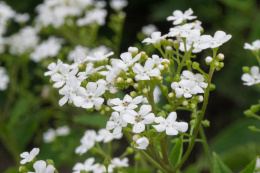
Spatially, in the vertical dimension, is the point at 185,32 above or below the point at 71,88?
above

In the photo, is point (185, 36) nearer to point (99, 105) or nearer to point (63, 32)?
point (99, 105)

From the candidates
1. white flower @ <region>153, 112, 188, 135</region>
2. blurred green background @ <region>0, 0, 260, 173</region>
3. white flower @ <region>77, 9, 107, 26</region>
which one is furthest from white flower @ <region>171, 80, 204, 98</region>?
white flower @ <region>77, 9, 107, 26</region>

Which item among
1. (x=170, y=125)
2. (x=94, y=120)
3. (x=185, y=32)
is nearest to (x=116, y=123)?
(x=170, y=125)

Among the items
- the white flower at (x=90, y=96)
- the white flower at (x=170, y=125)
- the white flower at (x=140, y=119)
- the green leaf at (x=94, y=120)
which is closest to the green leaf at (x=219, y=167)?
the white flower at (x=170, y=125)

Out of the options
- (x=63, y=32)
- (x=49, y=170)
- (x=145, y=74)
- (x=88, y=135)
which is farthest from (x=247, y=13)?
(x=49, y=170)

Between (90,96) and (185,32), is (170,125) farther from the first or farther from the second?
(185,32)

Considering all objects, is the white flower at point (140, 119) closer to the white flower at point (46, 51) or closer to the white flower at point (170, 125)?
the white flower at point (170, 125)
